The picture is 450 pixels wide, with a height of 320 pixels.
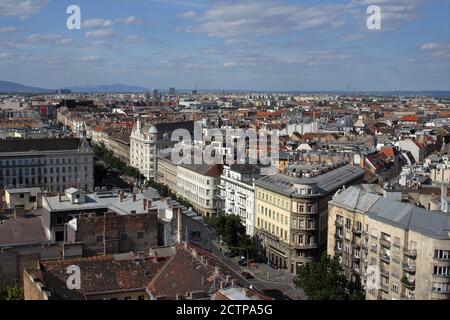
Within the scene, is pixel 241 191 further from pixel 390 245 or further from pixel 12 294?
pixel 12 294

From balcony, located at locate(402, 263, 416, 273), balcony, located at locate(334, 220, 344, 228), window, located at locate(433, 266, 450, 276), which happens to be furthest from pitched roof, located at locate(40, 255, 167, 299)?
balcony, located at locate(334, 220, 344, 228)

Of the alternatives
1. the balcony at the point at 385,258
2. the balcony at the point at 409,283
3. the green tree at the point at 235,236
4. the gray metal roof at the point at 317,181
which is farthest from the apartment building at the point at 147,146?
the balcony at the point at 409,283

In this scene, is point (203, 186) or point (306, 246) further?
point (203, 186)

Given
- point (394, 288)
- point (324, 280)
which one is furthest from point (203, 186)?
point (394, 288)

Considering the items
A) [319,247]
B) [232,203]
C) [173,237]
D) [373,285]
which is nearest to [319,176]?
[319,247]

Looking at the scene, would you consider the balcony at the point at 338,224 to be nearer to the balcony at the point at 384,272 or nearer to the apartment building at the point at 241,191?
the balcony at the point at 384,272

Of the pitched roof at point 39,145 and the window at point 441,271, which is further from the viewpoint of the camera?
the pitched roof at point 39,145
